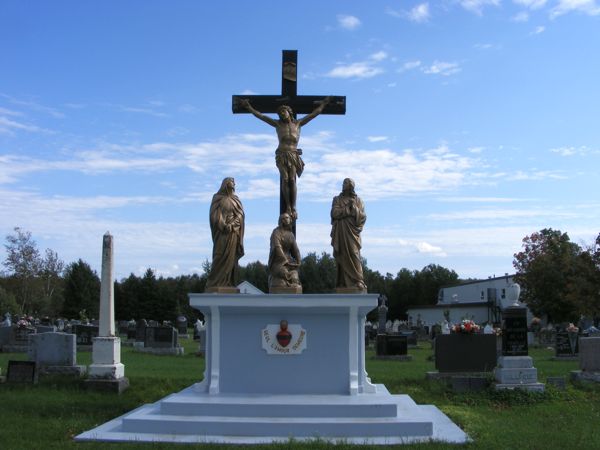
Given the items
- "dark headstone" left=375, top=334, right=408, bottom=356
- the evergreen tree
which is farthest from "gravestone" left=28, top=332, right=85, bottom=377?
the evergreen tree

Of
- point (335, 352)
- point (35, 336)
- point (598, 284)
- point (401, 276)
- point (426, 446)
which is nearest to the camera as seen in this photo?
point (426, 446)

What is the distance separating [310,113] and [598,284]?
3038cm

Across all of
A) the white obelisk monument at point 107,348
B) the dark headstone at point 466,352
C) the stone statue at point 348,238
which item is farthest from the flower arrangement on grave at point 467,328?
the white obelisk monument at point 107,348

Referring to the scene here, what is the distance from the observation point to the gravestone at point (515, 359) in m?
13.2

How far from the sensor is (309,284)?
38500mm

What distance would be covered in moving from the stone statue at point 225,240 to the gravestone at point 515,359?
6306 millimetres

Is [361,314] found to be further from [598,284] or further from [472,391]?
[598,284]

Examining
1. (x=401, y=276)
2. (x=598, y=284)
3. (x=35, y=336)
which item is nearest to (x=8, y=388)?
(x=35, y=336)

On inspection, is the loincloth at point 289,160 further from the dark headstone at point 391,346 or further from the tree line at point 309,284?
the tree line at point 309,284

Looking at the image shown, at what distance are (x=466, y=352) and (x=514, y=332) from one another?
219 cm

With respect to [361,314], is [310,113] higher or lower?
higher

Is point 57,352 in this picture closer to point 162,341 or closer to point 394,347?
point 162,341

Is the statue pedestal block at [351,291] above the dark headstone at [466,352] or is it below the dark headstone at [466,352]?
above

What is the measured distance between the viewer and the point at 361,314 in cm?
1012
